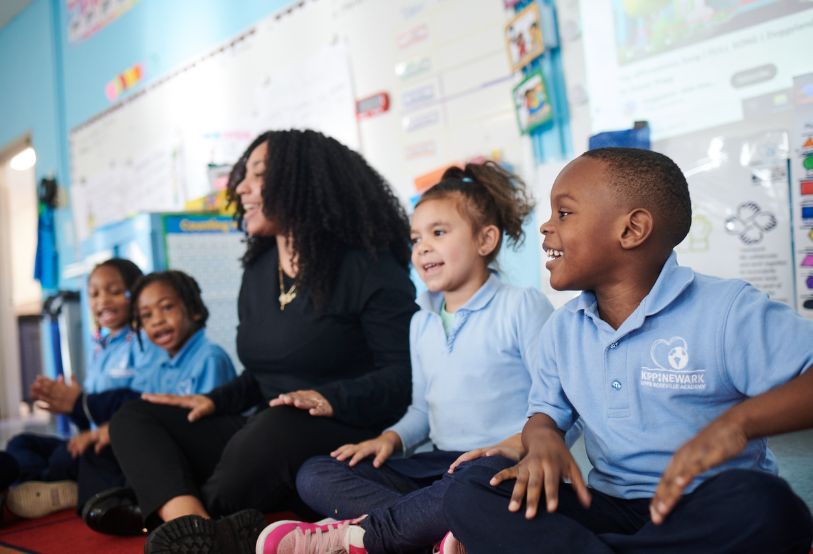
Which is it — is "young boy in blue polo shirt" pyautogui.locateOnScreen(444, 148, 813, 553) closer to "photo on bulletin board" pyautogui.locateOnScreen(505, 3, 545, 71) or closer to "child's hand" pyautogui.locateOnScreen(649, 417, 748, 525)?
"child's hand" pyautogui.locateOnScreen(649, 417, 748, 525)

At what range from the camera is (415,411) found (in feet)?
4.35

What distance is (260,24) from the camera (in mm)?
2986

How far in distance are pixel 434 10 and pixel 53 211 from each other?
10.6 feet

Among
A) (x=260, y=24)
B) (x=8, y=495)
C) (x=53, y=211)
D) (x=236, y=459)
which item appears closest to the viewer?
(x=236, y=459)

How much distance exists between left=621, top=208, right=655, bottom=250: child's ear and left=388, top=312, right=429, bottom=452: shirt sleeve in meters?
0.52

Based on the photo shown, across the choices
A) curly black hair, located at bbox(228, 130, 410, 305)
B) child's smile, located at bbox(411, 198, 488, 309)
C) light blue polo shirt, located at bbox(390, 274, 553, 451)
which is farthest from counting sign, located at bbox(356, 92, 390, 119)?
light blue polo shirt, located at bbox(390, 274, 553, 451)

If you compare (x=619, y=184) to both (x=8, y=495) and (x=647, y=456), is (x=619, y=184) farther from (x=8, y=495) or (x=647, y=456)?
(x=8, y=495)

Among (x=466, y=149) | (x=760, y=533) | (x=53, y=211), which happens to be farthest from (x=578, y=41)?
(x=53, y=211)

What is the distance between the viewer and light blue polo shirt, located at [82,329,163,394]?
6.59 ft

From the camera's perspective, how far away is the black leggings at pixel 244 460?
1268mm

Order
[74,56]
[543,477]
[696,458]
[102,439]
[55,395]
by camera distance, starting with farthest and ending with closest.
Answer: [74,56] < [55,395] < [102,439] < [543,477] < [696,458]

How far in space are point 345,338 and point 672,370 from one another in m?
0.74

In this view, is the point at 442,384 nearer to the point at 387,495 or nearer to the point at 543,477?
the point at 387,495

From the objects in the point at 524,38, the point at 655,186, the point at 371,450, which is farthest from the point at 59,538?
the point at 524,38
